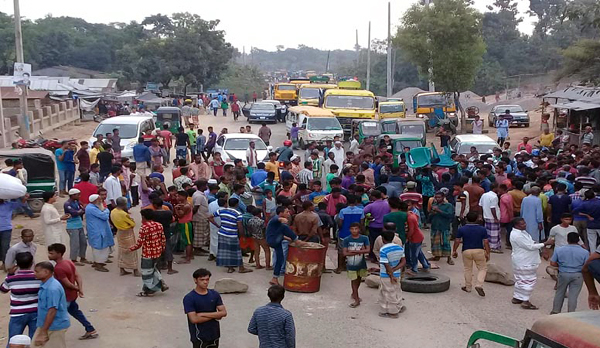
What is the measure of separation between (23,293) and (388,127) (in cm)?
2064

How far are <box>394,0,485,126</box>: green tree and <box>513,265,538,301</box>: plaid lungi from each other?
25.9m

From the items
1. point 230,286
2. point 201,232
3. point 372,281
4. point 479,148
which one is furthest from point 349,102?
point 230,286

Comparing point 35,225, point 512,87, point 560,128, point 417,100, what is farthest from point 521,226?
point 512,87

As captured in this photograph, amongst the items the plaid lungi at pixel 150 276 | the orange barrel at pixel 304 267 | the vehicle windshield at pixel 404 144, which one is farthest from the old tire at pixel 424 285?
the vehicle windshield at pixel 404 144

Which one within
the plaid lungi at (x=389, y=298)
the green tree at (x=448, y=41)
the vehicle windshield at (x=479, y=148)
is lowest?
the plaid lungi at (x=389, y=298)

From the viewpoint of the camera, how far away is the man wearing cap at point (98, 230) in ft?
38.6

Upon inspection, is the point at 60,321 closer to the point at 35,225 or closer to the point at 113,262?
the point at 113,262

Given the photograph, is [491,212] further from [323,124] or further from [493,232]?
[323,124]

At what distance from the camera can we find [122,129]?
2253 centimetres

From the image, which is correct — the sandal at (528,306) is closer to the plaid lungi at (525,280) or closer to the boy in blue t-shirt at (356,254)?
the plaid lungi at (525,280)

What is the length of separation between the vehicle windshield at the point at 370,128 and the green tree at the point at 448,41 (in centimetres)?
959

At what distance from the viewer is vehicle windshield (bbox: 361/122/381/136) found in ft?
88.7

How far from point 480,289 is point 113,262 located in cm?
643

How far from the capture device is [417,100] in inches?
1491
